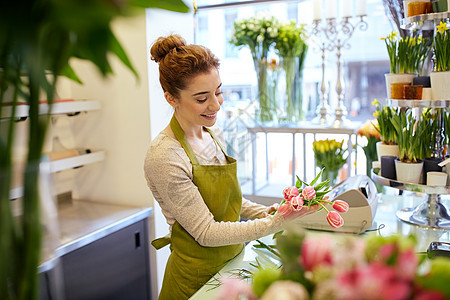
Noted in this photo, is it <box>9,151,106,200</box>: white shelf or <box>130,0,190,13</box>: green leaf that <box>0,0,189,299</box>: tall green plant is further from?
<box>9,151,106,200</box>: white shelf

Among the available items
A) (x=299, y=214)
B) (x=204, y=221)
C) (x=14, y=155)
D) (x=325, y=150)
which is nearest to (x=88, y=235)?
(x=204, y=221)

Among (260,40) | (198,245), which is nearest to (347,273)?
(198,245)

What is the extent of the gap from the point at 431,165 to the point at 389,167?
16 centimetres

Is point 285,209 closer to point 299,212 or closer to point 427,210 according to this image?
point 299,212

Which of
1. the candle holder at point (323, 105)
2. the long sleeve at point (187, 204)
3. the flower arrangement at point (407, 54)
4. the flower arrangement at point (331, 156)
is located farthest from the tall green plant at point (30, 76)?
the candle holder at point (323, 105)

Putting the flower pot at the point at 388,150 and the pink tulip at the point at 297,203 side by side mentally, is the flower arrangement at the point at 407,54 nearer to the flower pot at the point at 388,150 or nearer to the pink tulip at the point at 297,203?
the flower pot at the point at 388,150

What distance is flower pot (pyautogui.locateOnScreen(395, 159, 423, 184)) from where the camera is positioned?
5.80 feet

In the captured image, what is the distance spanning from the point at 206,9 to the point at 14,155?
2589mm

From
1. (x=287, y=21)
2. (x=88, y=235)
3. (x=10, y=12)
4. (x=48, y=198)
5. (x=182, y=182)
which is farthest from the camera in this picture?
(x=287, y=21)

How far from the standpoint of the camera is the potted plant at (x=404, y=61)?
1859 mm

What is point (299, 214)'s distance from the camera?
4.81 ft

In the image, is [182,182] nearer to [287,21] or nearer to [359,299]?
[359,299]

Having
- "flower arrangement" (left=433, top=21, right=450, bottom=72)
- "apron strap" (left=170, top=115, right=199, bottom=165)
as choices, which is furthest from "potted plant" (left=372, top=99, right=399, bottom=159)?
"apron strap" (left=170, top=115, right=199, bottom=165)

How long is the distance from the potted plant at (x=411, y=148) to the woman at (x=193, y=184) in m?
0.53
